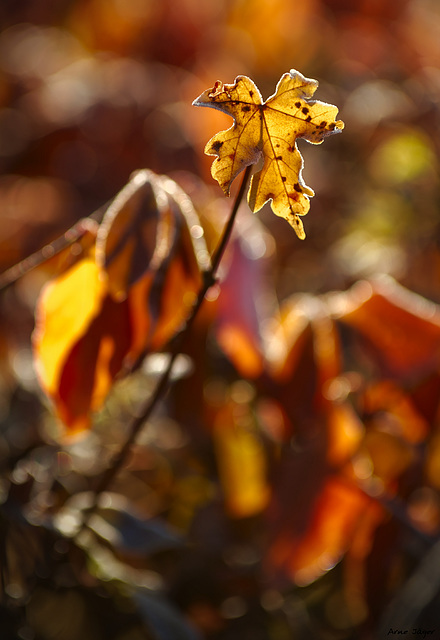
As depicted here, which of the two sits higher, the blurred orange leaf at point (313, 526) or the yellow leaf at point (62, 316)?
the yellow leaf at point (62, 316)

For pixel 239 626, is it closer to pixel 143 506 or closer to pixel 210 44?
pixel 143 506

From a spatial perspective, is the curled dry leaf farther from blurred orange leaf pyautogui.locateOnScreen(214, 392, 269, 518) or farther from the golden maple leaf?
blurred orange leaf pyautogui.locateOnScreen(214, 392, 269, 518)

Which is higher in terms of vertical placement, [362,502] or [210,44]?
[210,44]

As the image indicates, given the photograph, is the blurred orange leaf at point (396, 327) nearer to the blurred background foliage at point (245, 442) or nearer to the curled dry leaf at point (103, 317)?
the blurred background foliage at point (245, 442)

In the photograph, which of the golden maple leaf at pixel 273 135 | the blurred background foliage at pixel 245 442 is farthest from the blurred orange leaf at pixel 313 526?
the golden maple leaf at pixel 273 135

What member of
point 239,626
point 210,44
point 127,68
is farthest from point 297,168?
point 210,44
